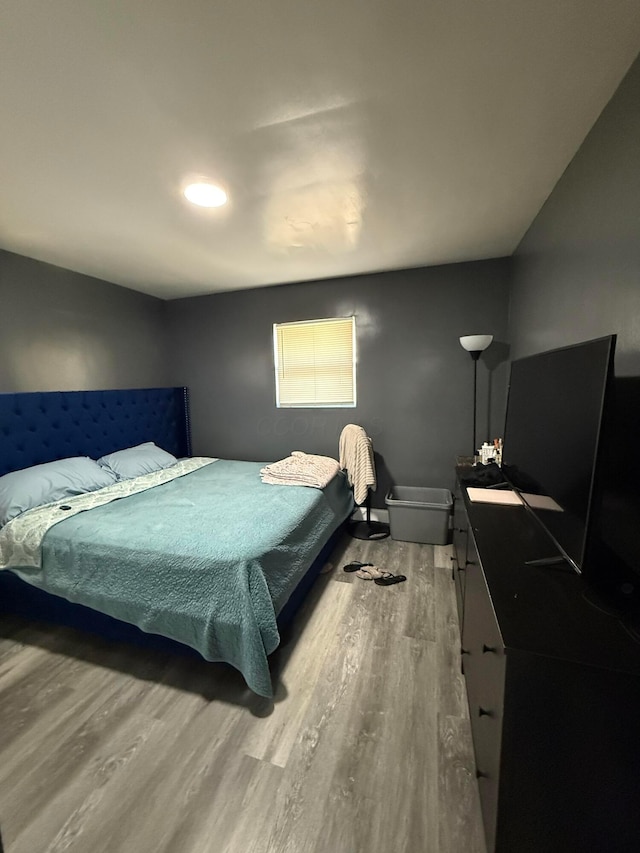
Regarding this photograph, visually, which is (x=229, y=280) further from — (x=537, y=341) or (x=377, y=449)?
(x=537, y=341)

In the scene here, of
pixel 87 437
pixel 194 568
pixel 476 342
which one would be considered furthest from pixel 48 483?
pixel 476 342

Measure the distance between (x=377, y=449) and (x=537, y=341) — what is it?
1668mm

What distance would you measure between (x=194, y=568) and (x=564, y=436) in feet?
5.27

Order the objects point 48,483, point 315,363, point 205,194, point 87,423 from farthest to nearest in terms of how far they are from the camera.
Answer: point 315,363 → point 87,423 → point 48,483 → point 205,194

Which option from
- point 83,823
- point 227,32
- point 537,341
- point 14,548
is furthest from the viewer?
point 537,341

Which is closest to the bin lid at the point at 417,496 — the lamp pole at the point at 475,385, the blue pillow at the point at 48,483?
the lamp pole at the point at 475,385

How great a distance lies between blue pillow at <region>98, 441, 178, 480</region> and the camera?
9.47ft

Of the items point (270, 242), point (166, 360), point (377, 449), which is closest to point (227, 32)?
point (270, 242)

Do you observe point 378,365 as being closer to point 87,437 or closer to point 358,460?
point 358,460

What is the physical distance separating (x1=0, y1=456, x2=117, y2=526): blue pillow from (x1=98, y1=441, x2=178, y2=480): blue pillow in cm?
14

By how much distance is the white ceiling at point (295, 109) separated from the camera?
92 cm

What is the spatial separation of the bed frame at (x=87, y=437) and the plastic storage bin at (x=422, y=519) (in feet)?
1.78

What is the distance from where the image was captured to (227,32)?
0.94 metres

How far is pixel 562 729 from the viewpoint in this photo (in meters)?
0.75
